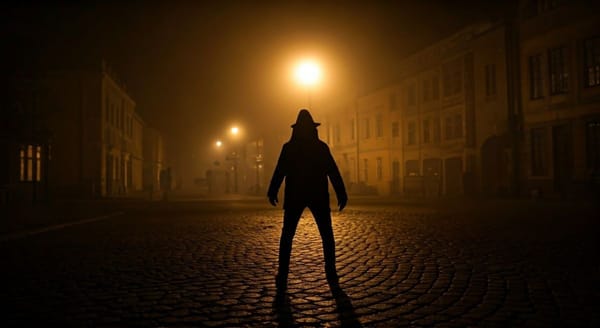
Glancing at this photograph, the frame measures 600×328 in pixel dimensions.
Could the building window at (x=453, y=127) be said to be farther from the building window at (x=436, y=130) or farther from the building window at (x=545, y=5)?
the building window at (x=545, y=5)

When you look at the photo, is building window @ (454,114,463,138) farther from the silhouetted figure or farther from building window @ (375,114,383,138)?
the silhouetted figure

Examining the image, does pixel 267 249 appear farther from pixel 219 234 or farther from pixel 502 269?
pixel 502 269

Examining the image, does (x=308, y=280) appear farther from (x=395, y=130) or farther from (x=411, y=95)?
(x=395, y=130)

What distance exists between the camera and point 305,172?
5.48m

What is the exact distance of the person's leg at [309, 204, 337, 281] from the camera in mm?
5496

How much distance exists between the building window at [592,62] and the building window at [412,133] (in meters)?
14.3

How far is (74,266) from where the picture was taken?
22.0ft

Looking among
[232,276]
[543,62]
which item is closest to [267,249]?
[232,276]

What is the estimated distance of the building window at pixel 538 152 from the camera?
24.5 metres

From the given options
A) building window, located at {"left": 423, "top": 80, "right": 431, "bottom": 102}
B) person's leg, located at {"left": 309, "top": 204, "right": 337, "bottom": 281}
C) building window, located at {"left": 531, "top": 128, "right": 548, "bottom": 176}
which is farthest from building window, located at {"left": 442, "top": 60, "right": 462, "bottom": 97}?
person's leg, located at {"left": 309, "top": 204, "right": 337, "bottom": 281}

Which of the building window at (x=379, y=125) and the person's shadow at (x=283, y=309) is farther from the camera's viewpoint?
the building window at (x=379, y=125)

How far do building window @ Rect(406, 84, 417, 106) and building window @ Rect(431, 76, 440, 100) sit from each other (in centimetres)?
198

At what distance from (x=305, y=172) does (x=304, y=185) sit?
154 millimetres

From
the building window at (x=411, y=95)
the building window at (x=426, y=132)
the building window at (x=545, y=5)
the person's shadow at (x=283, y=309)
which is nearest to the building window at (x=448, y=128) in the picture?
the building window at (x=426, y=132)
